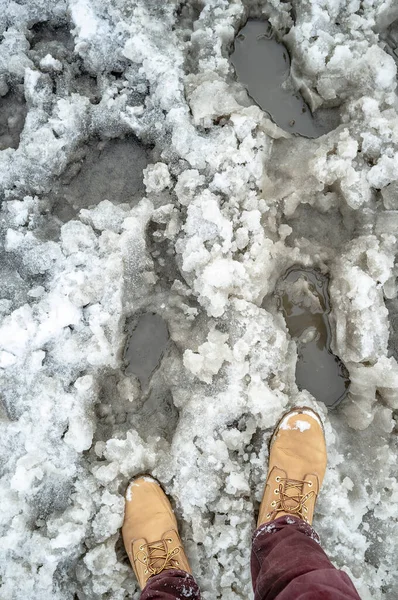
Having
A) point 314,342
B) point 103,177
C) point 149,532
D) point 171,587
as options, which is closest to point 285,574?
point 171,587

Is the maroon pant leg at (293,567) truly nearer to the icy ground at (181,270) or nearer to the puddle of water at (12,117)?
the icy ground at (181,270)

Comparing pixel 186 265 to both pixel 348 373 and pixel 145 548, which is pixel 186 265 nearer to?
pixel 348 373

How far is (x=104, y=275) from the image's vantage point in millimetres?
2354

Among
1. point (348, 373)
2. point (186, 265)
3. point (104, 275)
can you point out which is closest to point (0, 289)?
point (104, 275)

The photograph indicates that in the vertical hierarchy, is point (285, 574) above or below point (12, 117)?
below

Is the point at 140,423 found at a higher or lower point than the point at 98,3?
lower

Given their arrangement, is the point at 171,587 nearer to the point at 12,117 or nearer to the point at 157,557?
the point at 157,557

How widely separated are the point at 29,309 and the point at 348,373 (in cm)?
165

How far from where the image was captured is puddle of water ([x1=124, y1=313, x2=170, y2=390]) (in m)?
2.49

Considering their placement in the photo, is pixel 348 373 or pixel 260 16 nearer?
pixel 348 373

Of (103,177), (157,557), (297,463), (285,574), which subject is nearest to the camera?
(285,574)

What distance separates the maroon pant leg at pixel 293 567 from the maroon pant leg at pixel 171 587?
29 cm

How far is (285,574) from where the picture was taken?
73.4 inches

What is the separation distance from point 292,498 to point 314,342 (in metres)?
0.78
